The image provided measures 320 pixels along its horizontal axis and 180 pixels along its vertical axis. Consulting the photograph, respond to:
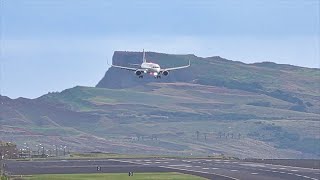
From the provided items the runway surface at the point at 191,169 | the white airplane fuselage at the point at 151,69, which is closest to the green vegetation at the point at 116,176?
the runway surface at the point at 191,169

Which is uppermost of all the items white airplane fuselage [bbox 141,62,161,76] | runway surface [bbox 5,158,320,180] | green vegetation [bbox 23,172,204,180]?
white airplane fuselage [bbox 141,62,161,76]

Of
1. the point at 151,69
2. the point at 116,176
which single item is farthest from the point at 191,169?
the point at 116,176

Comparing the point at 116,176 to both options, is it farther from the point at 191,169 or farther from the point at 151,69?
the point at 151,69

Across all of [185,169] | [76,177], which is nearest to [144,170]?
[185,169]

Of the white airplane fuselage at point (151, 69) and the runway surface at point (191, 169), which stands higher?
the white airplane fuselage at point (151, 69)

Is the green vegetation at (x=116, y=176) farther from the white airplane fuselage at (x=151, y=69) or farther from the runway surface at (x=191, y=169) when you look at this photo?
the white airplane fuselage at (x=151, y=69)

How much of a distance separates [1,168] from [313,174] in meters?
43.1

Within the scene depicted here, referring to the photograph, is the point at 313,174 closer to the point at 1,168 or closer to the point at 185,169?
the point at 185,169

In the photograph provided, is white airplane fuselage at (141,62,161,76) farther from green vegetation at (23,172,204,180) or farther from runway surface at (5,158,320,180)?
green vegetation at (23,172,204,180)

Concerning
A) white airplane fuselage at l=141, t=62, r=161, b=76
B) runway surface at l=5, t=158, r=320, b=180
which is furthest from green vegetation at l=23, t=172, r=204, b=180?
white airplane fuselage at l=141, t=62, r=161, b=76

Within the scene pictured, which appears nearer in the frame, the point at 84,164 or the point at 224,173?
the point at 224,173

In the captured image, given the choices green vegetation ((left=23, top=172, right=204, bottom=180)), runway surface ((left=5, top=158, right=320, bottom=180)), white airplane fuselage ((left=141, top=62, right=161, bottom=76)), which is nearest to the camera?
green vegetation ((left=23, top=172, right=204, bottom=180))

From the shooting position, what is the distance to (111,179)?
491 ft

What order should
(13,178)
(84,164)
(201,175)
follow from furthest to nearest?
1. (84,164)
2. (201,175)
3. (13,178)
